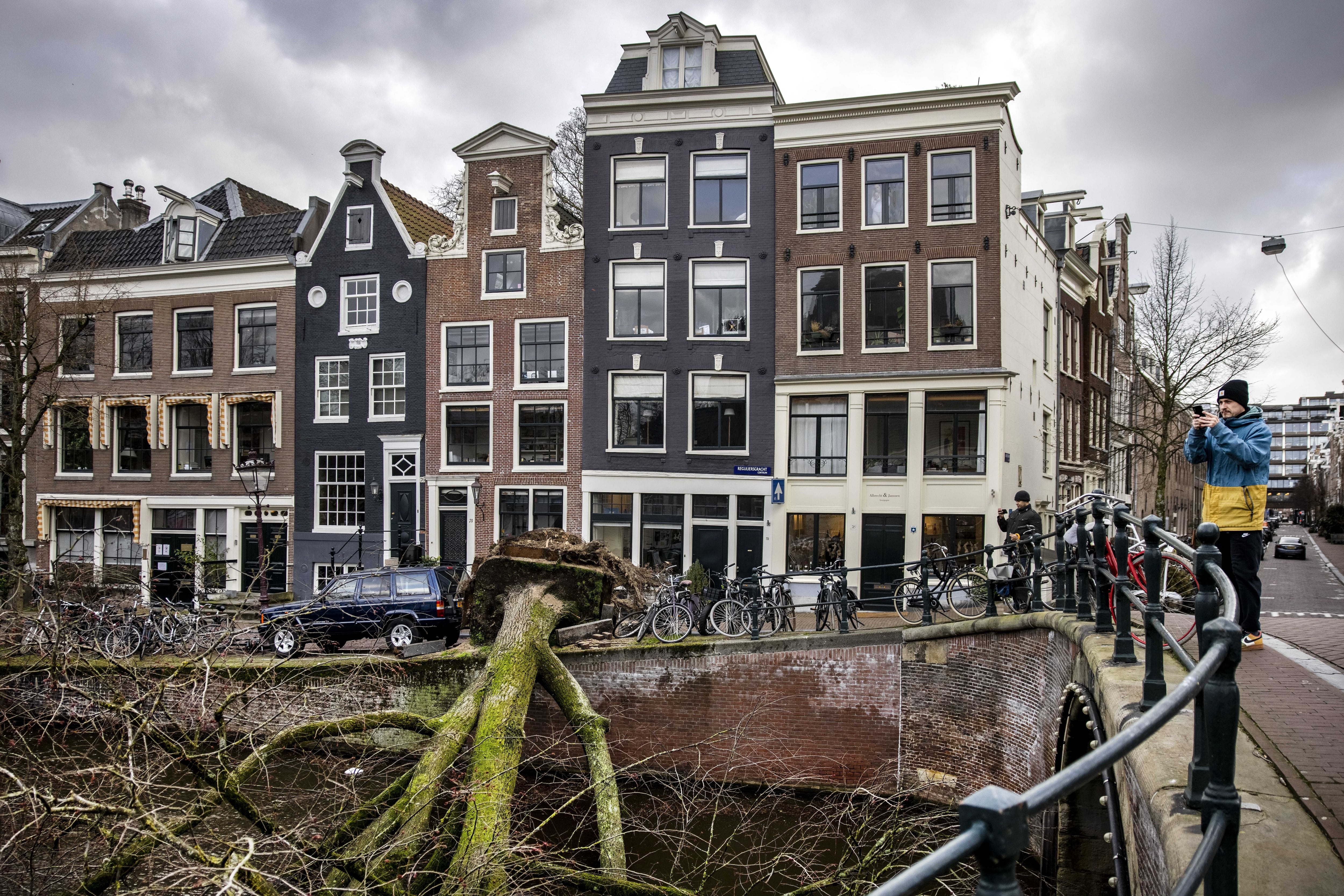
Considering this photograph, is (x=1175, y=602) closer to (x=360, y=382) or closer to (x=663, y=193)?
(x=663, y=193)

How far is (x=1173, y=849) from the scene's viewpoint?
270 centimetres

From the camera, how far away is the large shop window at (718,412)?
20.5 m

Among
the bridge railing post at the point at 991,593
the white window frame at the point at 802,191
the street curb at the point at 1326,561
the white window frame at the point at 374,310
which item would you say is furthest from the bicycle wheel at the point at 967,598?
the white window frame at the point at 374,310

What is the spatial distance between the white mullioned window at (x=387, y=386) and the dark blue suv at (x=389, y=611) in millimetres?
8018

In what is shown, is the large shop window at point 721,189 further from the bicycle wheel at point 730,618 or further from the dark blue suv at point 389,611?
the dark blue suv at point 389,611

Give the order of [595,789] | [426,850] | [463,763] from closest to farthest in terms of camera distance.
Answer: [426,850]
[595,789]
[463,763]

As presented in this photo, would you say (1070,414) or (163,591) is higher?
(1070,414)

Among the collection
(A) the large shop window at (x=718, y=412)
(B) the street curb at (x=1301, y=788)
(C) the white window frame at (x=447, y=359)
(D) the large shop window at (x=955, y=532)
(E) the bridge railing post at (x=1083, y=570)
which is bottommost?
(D) the large shop window at (x=955, y=532)

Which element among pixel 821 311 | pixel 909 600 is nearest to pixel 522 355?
pixel 821 311

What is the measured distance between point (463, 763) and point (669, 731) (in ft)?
11.1

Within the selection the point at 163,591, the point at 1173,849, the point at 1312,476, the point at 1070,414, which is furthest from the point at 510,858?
the point at 1312,476

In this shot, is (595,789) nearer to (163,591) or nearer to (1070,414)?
(163,591)

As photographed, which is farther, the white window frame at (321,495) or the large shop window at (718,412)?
the white window frame at (321,495)

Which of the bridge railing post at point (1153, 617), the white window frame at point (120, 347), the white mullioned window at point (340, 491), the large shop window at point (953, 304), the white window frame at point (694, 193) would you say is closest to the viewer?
the bridge railing post at point (1153, 617)
